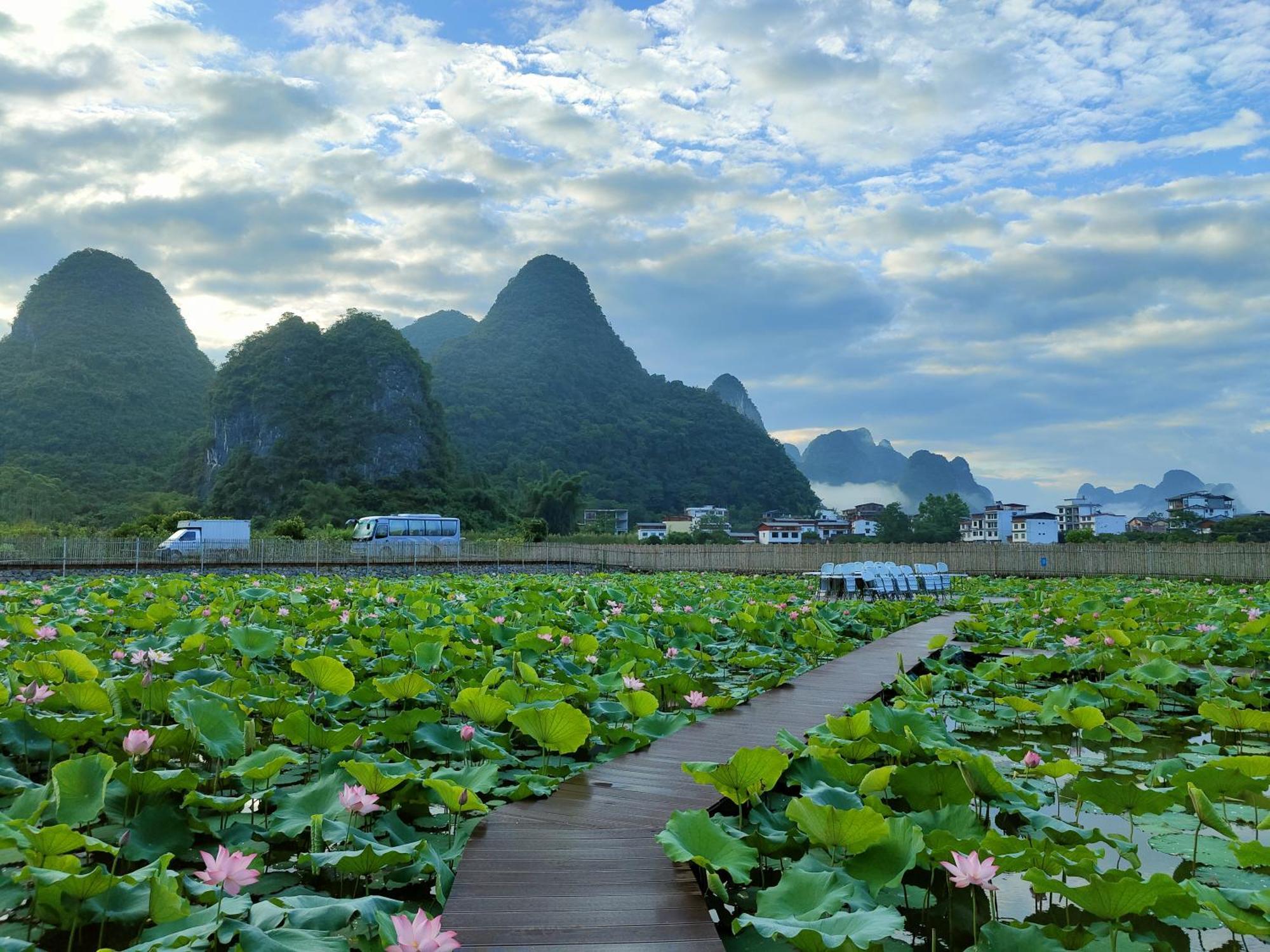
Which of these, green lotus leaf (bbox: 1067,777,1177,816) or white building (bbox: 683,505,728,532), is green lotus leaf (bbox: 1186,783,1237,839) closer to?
green lotus leaf (bbox: 1067,777,1177,816)

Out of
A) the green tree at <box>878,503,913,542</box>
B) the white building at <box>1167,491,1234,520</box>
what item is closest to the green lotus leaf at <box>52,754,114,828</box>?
the green tree at <box>878,503,913,542</box>

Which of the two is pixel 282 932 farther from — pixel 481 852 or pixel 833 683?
pixel 833 683

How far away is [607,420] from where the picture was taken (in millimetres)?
63844

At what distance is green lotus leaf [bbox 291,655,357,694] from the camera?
2865 mm

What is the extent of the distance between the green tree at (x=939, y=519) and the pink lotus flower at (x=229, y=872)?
44.1 m

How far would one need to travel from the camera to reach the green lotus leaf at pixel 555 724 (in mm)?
2463

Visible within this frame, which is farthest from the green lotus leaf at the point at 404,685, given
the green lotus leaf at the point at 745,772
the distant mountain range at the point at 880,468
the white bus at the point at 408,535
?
the distant mountain range at the point at 880,468

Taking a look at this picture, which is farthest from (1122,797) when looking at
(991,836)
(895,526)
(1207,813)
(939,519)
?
(939,519)

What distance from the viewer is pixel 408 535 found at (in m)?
26.1

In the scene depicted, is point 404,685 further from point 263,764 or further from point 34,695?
point 34,695

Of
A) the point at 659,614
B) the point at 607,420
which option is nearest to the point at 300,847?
the point at 659,614

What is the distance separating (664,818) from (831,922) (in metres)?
0.84

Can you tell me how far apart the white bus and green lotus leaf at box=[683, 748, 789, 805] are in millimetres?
21149

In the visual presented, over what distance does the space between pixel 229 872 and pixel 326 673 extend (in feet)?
5.07
